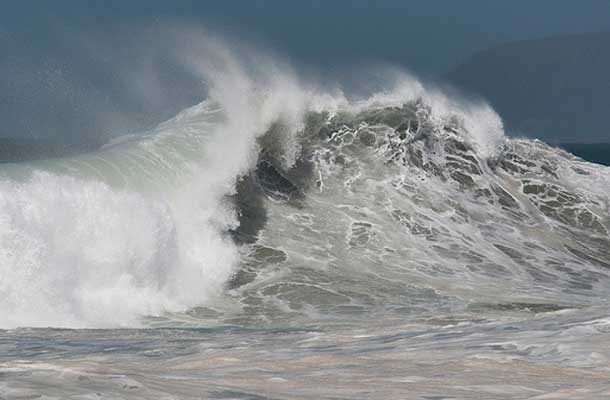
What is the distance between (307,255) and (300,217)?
7.16ft

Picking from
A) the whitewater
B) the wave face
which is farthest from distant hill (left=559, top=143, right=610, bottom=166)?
the whitewater

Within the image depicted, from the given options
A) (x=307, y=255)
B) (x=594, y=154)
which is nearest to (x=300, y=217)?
(x=307, y=255)

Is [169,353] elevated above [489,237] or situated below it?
below

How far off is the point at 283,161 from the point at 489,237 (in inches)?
180

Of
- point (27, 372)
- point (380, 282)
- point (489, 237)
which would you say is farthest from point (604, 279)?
point (27, 372)

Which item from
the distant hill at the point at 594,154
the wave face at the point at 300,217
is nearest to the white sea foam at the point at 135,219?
the wave face at the point at 300,217

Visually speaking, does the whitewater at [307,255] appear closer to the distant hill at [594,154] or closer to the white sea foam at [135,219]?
the white sea foam at [135,219]

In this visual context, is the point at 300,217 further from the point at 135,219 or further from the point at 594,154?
the point at 594,154

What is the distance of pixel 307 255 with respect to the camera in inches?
574

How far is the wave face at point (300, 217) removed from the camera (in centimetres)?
1145

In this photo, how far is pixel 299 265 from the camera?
1402 cm

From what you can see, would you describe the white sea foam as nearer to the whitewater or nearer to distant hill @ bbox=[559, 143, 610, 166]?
the whitewater

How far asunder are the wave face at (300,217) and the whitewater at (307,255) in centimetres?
5

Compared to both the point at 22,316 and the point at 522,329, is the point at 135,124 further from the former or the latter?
the point at 522,329
